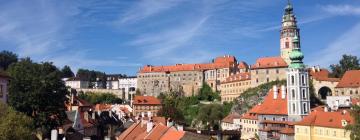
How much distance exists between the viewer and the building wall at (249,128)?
77062 mm

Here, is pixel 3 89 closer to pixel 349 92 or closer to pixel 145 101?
pixel 349 92

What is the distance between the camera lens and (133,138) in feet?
132

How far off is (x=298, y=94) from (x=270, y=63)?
33.6m

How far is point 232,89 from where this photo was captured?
380 ft

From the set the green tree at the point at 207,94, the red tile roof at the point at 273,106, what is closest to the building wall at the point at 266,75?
the green tree at the point at 207,94

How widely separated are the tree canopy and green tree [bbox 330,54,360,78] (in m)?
63.6

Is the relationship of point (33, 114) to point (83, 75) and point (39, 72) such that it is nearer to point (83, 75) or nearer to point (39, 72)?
point (39, 72)

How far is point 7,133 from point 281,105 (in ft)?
183

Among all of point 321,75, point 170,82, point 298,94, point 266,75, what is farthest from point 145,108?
point 298,94

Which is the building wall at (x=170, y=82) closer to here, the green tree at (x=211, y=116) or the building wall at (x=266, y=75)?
the building wall at (x=266, y=75)

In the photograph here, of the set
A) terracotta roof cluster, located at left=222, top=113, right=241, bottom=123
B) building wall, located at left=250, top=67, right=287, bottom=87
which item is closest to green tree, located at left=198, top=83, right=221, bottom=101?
building wall, located at left=250, top=67, right=287, bottom=87

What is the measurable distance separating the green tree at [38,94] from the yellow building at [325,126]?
94.6 ft

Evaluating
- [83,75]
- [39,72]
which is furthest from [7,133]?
[83,75]

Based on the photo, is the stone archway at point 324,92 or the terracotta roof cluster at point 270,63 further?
the terracotta roof cluster at point 270,63
